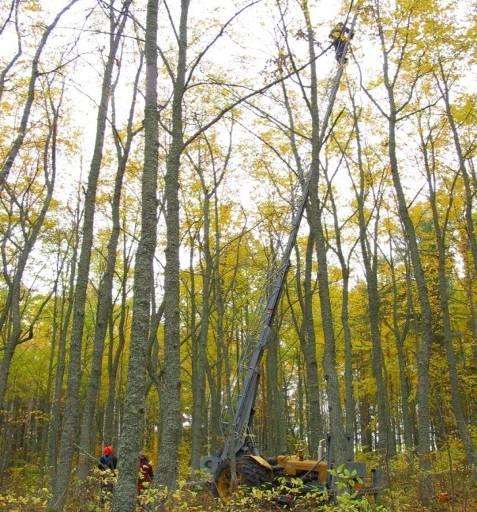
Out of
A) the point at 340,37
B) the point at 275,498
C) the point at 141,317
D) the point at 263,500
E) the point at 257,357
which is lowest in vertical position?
the point at 275,498

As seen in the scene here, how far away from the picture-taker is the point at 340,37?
998 centimetres

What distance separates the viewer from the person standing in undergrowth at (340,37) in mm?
9820

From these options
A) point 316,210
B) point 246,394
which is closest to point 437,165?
point 316,210

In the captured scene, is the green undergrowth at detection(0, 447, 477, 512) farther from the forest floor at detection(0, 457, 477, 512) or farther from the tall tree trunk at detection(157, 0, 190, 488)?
the tall tree trunk at detection(157, 0, 190, 488)

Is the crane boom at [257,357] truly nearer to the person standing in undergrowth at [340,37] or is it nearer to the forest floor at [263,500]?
the person standing in undergrowth at [340,37]

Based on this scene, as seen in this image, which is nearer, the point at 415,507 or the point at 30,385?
the point at 415,507

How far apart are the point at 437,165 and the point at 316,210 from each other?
935 centimetres

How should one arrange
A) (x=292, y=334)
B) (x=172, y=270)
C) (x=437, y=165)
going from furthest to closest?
(x=292, y=334) → (x=437, y=165) → (x=172, y=270)

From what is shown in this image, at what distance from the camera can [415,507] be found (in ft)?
33.9

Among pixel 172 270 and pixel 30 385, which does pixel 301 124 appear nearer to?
pixel 172 270

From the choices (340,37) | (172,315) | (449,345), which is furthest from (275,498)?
(340,37)

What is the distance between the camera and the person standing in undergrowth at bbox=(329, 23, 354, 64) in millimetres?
9820

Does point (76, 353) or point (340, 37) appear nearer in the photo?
point (76, 353)

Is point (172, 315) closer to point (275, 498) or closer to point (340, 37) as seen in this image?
point (275, 498)
